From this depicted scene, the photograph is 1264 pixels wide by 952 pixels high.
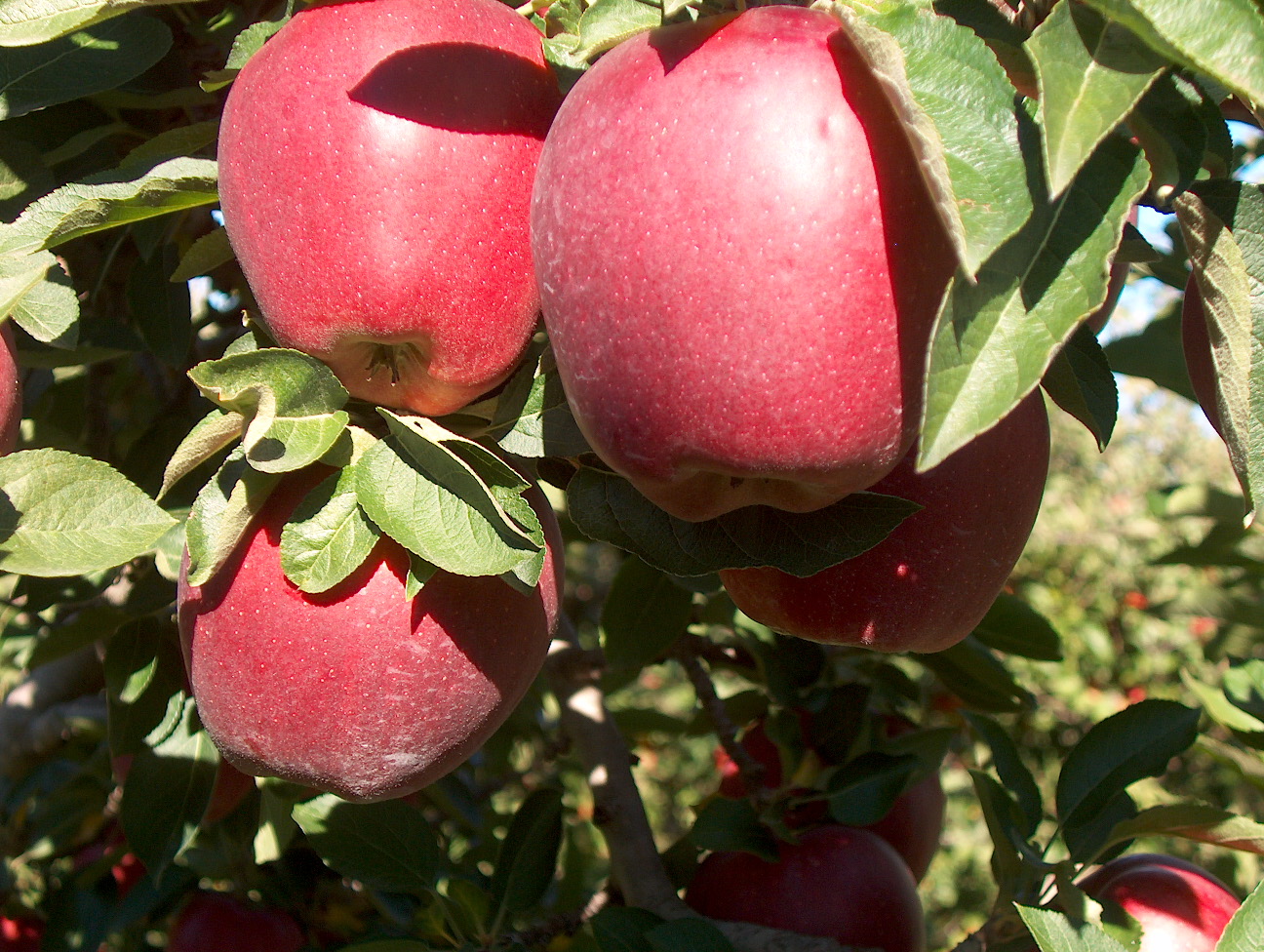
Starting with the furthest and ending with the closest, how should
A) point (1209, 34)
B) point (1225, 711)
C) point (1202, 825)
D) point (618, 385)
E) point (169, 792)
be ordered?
point (1225, 711), point (169, 792), point (1202, 825), point (618, 385), point (1209, 34)

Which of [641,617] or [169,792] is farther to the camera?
[641,617]

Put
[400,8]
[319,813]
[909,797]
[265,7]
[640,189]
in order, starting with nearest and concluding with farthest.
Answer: [640,189] → [400,8] → [265,7] → [319,813] → [909,797]

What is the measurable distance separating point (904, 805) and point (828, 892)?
287 mm

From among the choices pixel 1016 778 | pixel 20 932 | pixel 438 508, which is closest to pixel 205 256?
pixel 438 508

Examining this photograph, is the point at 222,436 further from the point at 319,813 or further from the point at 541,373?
the point at 319,813

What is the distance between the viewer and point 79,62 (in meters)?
0.85

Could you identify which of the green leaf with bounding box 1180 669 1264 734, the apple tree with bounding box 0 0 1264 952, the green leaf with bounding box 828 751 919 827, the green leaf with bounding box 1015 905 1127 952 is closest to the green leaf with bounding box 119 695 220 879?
the apple tree with bounding box 0 0 1264 952

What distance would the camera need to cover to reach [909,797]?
1.42 m

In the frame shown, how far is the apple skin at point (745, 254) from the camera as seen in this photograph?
20.8 inches

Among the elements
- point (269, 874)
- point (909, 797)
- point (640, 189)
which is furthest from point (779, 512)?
point (269, 874)

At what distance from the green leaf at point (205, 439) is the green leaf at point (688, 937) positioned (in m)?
0.58

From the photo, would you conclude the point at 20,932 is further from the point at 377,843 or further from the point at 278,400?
the point at 278,400

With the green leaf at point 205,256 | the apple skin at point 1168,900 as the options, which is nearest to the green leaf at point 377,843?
the green leaf at point 205,256

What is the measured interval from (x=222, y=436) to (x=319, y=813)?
1.73 ft
